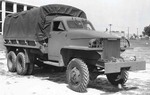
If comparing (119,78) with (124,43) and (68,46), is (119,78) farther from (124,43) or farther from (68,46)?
(68,46)

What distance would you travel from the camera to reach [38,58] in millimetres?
11320

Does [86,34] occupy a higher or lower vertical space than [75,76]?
higher

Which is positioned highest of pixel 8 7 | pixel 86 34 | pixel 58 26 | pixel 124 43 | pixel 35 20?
pixel 8 7

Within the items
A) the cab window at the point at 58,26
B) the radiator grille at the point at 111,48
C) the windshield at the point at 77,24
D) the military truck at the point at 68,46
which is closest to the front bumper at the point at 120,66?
the military truck at the point at 68,46

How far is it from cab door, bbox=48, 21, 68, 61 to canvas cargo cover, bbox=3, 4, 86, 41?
640mm

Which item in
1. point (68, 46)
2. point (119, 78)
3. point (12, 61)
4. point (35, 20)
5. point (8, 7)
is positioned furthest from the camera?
point (8, 7)

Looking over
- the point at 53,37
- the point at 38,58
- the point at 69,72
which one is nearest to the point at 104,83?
the point at 69,72

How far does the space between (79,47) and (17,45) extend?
4647 mm

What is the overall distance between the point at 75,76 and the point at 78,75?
12cm

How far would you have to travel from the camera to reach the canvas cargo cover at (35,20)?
1011 cm

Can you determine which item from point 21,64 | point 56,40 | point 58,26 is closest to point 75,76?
point 56,40

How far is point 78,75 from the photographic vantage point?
793 centimetres

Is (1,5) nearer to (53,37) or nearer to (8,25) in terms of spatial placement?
(8,25)

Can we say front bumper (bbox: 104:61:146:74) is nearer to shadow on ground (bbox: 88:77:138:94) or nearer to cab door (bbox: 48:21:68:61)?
shadow on ground (bbox: 88:77:138:94)
